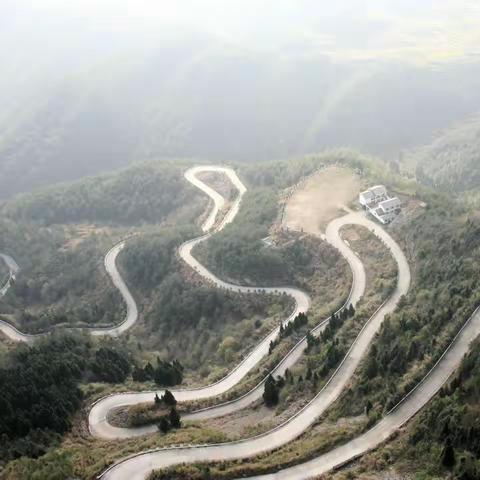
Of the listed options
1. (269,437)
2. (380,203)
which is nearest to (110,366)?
(269,437)

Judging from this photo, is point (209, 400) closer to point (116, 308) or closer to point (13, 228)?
point (116, 308)

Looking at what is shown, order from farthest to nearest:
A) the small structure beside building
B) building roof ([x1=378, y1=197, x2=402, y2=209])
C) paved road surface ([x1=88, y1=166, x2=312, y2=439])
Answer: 1. building roof ([x1=378, y1=197, x2=402, y2=209])
2. the small structure beside building
3. paved road surface ([x1=88, y1=166, x2=312, y2=439])

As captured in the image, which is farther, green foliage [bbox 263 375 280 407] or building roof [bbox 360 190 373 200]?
building roof [bbox 360 190 373 200]

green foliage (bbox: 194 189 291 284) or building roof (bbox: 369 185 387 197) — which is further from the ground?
building roof (bbox: 369 185 387 197)

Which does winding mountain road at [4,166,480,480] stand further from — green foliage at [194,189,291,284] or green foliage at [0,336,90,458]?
green foliage at [194,189,291,284]

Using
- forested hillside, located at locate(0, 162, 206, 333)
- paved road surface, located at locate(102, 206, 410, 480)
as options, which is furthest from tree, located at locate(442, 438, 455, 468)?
forested hillside, located at locate(0, 162, 206, 333)

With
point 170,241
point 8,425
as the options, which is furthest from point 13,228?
point 8,425
